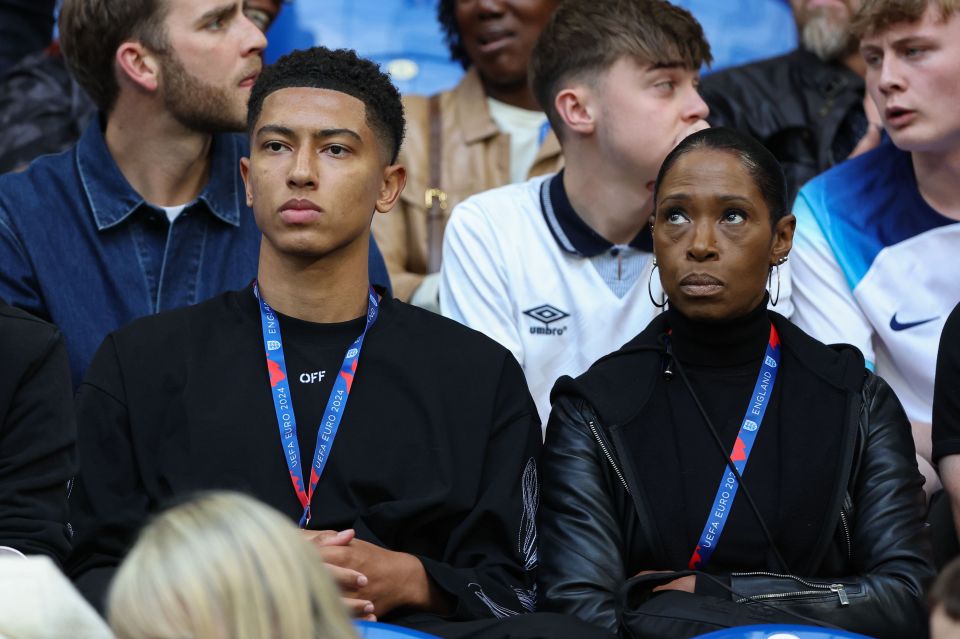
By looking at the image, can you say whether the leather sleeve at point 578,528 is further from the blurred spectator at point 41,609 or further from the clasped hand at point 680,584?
the blurred spectator at point 41,609

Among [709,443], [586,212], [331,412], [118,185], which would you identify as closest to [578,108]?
[586,212]

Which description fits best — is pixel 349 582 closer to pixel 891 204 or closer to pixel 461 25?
pixel 891 204

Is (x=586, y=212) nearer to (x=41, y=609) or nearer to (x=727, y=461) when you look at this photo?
(x=727, y=461)

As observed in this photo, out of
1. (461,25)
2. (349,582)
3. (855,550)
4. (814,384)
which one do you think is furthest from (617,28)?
(349,582)

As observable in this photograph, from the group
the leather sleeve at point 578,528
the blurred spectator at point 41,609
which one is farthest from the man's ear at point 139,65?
the blurred spectator at point 41,609

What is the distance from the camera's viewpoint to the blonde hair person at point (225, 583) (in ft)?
5.86

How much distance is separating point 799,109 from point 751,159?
1.78 metres

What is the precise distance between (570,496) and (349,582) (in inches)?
23.2

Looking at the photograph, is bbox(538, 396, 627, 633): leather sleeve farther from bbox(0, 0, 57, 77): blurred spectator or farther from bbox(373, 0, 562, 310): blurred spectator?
bbox(0, 0, 57, 77): blurred spectator

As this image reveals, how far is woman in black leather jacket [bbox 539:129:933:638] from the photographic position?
3064 mm

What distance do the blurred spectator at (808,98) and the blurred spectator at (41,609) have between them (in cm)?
353

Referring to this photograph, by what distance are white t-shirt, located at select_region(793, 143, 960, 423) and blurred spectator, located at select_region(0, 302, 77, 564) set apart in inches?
87.1

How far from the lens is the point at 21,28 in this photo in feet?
18.2

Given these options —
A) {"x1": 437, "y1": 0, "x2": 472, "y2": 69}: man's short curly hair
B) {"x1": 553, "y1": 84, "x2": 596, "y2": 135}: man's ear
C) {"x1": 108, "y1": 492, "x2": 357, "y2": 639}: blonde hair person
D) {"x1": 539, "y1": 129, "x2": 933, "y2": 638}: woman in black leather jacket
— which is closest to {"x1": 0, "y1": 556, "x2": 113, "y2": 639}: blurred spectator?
{"x1": 108, "y1": 492, "x2": 357, "y2": 639}: blonde hair person
